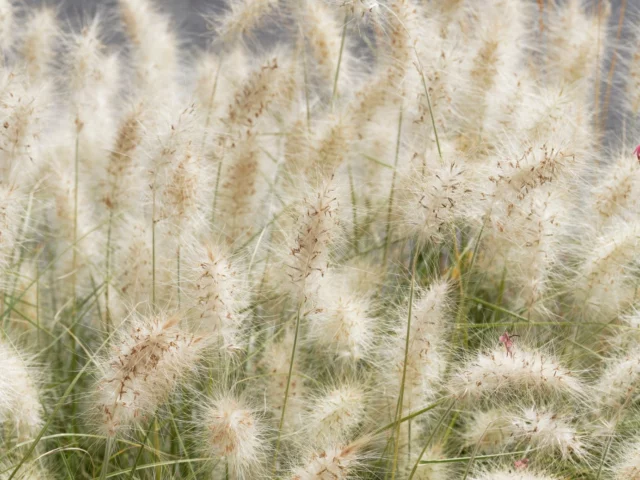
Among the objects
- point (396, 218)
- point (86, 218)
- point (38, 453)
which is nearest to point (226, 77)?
point (86, 218)

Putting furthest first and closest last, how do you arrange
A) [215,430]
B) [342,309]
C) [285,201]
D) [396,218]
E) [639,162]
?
[285,201]
[396,218]
[639,162]
[342,309]
[215,430]

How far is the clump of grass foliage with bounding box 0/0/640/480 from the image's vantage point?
1.15 m

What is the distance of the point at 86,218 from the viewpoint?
71.6 inches

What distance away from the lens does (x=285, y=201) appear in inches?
70.3

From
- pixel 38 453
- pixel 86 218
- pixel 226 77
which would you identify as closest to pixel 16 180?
pixel 86 218

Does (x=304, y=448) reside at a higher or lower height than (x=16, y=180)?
lower

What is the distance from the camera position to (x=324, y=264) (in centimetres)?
115

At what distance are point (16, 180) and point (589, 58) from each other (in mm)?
1225

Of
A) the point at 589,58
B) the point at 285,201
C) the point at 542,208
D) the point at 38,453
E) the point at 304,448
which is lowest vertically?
the point at 38,453

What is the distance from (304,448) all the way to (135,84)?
1109mm

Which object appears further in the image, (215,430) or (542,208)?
(542,208)

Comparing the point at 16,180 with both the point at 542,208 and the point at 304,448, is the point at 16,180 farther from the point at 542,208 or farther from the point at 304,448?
the point at 542,208

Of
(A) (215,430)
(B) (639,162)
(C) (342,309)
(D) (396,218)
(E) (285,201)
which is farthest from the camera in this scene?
(E) (285,201)

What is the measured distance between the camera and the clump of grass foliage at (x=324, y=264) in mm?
1151
